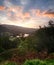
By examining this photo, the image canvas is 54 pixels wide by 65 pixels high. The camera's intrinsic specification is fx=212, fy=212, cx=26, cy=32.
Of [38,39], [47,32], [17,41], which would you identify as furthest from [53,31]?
[17,41]

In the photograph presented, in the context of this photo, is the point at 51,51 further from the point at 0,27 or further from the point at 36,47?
the point at 0,27

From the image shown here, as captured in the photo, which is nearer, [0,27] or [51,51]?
[51,51]

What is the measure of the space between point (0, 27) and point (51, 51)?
435 inches

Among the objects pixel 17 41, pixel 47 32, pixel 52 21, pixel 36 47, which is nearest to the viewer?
pixel 36 47

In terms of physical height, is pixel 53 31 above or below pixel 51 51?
above

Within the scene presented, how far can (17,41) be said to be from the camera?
110 feet

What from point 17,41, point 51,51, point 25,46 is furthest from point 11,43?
point 51,51

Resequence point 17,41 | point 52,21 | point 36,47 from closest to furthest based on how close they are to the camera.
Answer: point 36,47, point 52,21, point 17,41

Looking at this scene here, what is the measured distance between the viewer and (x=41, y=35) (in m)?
26.9

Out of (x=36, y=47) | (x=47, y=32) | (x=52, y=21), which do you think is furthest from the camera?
(x=52, y=21)

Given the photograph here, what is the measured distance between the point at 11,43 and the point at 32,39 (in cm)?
841

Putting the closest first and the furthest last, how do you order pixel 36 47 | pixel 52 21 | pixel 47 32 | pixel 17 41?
1. pixel 36 47
2. pixel 47 32
3. pixel 52 21
4. pixel 17 41

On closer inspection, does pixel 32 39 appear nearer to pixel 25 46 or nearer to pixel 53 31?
pixel 25 46

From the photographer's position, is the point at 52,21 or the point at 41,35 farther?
the point at 52,21
